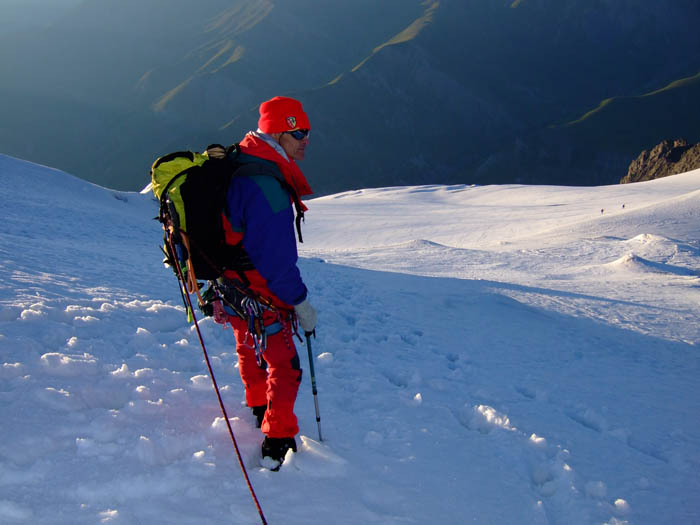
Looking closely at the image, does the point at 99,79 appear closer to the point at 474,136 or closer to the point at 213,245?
the point at 474,136

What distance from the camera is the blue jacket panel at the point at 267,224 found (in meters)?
2.83

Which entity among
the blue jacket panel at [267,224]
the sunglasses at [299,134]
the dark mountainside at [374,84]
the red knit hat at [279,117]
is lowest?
the blue jacket panel at [267,224]

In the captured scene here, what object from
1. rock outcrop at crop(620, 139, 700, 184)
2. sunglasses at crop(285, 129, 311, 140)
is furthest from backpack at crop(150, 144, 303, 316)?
rock outcrop at crop(620, 139, 700, 184)

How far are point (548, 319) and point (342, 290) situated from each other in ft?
10.2

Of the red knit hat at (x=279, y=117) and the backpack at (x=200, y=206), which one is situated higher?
the red knit hat at (x=279, y=117)

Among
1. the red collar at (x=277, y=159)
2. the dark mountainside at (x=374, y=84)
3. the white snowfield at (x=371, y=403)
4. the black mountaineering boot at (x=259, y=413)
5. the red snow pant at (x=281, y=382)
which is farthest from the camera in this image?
the dark mountainside at (x=374, y=84)

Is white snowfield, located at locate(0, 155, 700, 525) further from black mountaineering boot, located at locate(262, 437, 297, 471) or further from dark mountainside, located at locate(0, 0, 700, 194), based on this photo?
dark mountainside, located at locate(0, 0, 700, 194)

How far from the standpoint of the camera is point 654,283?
9.77 metres

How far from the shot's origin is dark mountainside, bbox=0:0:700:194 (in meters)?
124

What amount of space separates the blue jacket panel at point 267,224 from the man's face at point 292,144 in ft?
1.02

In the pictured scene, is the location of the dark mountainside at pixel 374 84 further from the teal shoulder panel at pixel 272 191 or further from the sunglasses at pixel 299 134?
the teal shoulder panel at pixel 272 191

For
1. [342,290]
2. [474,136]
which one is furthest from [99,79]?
[342,290]

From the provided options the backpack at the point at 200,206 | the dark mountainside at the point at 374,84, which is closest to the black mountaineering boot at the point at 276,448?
the backpack at the point at 200,206

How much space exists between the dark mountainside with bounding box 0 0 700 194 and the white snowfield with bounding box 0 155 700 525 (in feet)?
368
